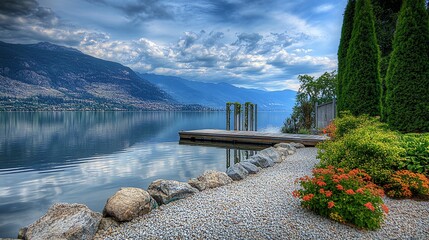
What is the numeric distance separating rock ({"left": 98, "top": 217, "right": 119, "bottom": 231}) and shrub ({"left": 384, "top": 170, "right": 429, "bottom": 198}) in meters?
5.38

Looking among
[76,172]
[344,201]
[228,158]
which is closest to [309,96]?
[228,158]

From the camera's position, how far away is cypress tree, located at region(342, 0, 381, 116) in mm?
12508

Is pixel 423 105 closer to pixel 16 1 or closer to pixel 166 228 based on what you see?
pixel 166 228

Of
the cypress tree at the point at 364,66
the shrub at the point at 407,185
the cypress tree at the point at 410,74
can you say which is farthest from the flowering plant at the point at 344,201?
the cypress tree at the point at 364,66

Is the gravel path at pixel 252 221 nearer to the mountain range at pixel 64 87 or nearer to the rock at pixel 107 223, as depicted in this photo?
the rock at pixel 107 223

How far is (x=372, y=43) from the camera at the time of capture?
1256cm

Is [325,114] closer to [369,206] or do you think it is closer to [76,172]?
[76,172]

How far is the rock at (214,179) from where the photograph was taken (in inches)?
252

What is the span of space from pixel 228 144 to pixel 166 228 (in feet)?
51.2

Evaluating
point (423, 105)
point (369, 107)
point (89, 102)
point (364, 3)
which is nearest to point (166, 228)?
point (423, 105)

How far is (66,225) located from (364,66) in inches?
514

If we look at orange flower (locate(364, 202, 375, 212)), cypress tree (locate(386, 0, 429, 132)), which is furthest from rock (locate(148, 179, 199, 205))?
cypress tree (locate(386, 0, 429, 132))

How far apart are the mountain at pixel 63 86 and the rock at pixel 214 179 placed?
11308cm

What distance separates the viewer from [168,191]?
536 cm
